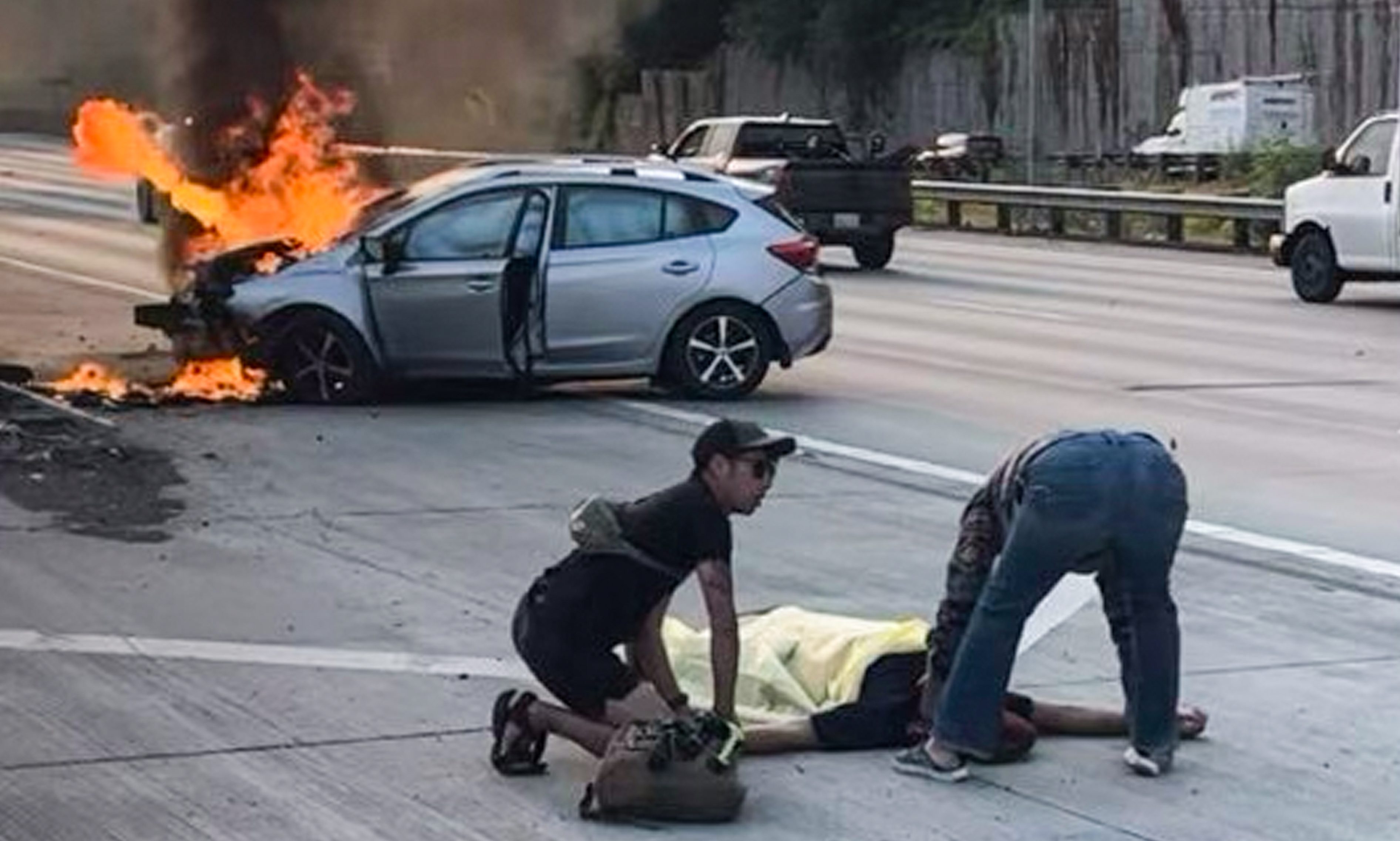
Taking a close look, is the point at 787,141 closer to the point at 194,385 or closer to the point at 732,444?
the point at 194,385

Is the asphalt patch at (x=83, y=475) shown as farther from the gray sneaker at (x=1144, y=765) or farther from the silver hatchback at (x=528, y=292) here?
the gray sneaker at (x=1144, y=765)

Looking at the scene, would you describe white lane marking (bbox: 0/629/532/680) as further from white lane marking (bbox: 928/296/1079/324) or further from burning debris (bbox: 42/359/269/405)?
white lane marking (bbox: 928/296/1079/324)

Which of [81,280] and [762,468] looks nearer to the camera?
[762,468]

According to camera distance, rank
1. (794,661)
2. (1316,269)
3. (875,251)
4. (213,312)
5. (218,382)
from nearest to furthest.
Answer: (794,661) → (213,312) → (218,382) → (1316,269) → (875,251)

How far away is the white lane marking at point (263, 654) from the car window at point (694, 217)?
7.46 meters

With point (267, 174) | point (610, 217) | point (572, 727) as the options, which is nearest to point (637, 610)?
point (572, 727)

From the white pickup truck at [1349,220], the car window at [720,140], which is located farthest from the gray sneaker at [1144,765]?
the car window at [720,140]

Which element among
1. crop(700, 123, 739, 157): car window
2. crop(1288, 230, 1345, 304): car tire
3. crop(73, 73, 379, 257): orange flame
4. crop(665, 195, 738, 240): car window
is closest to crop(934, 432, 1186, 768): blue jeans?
crop(665, 195, 738, 240): car window

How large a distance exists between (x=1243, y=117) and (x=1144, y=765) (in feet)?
119

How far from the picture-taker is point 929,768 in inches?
269

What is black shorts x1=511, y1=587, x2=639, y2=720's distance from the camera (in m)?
6.82

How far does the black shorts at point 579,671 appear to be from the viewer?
6824 millimetres

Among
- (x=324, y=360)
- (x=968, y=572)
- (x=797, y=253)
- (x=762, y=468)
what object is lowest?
(x=324, y=360)

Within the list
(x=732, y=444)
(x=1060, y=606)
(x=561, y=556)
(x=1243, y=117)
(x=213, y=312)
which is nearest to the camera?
(x=732, y=444)
